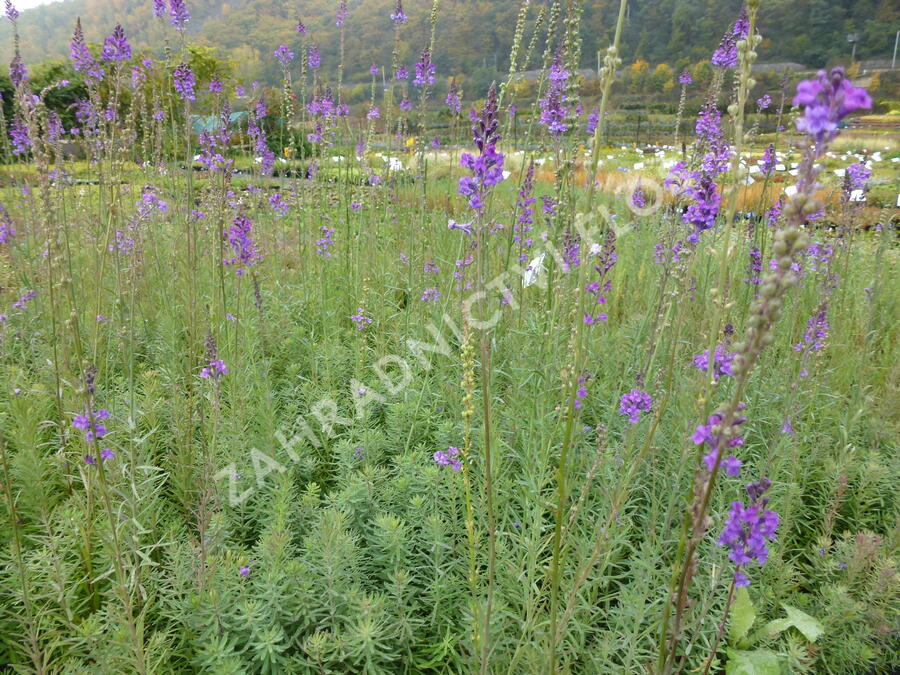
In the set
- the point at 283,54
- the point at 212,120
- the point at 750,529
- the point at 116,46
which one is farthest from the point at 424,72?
the point at 750,529

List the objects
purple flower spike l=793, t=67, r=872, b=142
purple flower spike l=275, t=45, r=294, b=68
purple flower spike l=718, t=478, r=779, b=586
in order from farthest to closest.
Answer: purple flower spike l=275, t=45, r=294, b=68 → purple flower spike l=718, t=478, r=779, b=586 → purple flower spike l=793, t=67, r=872, b=142

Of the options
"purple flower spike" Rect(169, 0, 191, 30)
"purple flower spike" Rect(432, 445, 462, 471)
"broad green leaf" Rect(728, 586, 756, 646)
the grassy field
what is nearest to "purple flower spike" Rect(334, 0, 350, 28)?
the grassy field

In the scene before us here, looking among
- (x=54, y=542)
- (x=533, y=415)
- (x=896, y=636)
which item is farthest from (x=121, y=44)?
(x=896, y=636)

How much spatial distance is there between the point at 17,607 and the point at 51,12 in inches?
4539

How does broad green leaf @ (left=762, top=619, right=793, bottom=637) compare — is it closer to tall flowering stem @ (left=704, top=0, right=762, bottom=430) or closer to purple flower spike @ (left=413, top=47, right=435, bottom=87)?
tall flowering stem @ (left=704, top=0, right=762, bottom=430)

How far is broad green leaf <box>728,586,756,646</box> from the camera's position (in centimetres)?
218

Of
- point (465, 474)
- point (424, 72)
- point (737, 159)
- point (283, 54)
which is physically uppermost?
point (283, 54)

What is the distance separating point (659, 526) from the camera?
2578mm

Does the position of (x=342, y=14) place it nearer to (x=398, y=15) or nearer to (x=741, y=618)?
(x=398, y=15)

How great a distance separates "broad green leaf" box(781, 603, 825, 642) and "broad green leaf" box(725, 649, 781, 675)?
21cm

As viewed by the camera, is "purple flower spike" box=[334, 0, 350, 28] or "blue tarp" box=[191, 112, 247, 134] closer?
"blue tarp" box=[191, 112, 247, 134]

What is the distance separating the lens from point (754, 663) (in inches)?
82.6

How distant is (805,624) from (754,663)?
12.9 inches

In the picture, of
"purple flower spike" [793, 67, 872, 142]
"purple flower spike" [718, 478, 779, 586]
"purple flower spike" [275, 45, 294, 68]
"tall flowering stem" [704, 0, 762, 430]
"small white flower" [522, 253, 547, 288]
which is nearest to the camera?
"purple flower spike" [793, 67, 872, 142]
